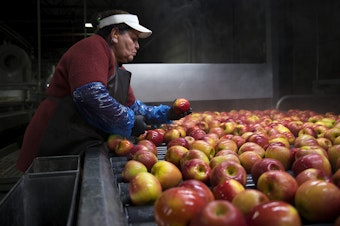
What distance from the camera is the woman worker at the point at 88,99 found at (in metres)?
2.15

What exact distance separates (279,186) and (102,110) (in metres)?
1.35

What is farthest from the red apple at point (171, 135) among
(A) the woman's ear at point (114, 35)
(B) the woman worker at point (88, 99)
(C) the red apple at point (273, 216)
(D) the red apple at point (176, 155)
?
(C) the red apple at point (273, 216)

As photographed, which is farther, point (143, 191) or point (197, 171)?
point (197, 171)

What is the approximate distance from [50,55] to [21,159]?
2114 centimetres

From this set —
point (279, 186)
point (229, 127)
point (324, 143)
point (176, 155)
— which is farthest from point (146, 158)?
point (229, 127)

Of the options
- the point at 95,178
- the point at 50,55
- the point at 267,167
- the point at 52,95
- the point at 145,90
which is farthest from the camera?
the point at 50,55

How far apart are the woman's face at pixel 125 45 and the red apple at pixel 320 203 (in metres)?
1.92

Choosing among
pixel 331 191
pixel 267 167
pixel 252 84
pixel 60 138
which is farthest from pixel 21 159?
pixel 252 84

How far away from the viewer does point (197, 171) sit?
4.62ft

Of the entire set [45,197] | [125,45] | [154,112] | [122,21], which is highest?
[122,21]

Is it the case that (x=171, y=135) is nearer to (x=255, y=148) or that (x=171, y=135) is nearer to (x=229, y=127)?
(x=229, y=127)

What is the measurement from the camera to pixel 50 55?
22203mm

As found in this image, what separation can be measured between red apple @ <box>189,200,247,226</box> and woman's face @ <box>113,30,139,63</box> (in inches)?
78.7

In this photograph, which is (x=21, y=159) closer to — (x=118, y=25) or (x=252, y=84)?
(x=118, y=25)
